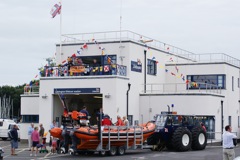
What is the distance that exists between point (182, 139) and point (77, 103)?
40.2 ft

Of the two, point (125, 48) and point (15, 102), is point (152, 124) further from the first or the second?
point (15, 102)

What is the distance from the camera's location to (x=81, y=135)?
26.7 meters

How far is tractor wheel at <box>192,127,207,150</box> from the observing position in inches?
1253

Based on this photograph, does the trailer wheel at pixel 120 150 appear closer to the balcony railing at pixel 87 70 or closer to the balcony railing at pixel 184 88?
the balcony railing at pixel 87 70

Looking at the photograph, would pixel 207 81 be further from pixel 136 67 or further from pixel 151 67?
pixel 136 67

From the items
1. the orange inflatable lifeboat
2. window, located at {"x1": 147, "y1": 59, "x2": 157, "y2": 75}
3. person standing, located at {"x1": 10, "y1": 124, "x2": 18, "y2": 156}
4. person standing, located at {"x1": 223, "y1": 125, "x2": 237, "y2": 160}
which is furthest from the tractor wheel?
person standing, located at {"x1": 223, "y1": 125, "x2": 237, "y2": 160}

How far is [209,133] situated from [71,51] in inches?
473

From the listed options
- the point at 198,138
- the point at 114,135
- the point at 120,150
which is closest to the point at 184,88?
the point at 198,138

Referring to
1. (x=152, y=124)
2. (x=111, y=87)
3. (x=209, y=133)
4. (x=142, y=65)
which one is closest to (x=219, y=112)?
(x=209, y=133)

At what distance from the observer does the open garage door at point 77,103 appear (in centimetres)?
3919

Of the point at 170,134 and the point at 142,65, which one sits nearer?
the point at 170,134

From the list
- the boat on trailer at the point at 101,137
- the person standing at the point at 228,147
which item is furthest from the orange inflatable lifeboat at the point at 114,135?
the person standing at the point at 228,147

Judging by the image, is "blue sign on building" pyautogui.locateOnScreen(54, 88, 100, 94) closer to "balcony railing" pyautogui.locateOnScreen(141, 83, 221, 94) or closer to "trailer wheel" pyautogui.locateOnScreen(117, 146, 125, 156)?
"balcony railing" pyautogui.locateOnScreen(141, 83, 221, 94)

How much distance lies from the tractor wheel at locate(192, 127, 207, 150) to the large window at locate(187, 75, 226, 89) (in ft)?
38.2
